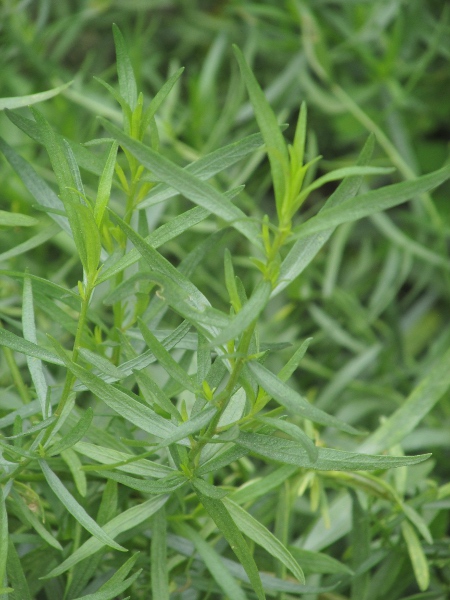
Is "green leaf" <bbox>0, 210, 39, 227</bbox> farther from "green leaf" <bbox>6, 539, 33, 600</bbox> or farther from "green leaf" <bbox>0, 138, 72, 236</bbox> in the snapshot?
"green leaf" <bbox>6, 539, 33, 600</bbox>

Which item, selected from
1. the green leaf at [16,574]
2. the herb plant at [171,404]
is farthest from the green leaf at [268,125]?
the green leaf at [16,574]

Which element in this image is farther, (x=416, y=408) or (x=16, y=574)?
(x=416, y=408)

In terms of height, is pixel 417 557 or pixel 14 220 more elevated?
pixel 14 220

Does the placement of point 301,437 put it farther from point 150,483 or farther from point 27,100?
point 27,100

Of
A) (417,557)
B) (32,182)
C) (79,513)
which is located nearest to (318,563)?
(417,557)

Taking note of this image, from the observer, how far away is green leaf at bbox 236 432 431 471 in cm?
28

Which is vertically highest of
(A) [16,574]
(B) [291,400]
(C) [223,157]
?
(C) [223,157]

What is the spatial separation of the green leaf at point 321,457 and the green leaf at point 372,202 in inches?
3.6

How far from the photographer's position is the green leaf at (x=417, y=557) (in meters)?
0.39

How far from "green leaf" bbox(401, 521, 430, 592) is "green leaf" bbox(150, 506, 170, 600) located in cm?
15

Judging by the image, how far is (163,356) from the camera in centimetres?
29

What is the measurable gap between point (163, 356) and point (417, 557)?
222 mm

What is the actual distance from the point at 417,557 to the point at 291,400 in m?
0.20

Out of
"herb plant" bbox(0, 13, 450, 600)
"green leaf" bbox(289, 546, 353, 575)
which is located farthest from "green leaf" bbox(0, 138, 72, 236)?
"green leaf" bbox(289, 546, 353, 575)
